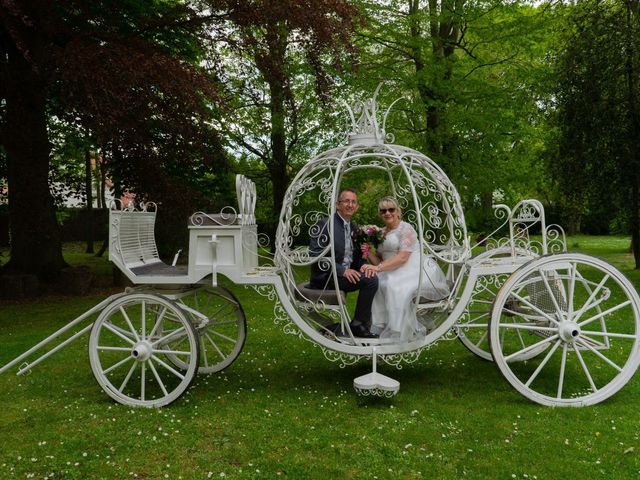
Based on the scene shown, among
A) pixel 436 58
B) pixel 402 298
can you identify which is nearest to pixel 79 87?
pixel 402 298

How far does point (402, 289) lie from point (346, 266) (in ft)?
1.89

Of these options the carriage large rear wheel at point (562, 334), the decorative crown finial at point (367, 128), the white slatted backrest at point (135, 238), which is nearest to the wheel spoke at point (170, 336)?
the white slatted backrest at point (135, 238)

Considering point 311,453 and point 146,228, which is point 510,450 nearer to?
point 311,453

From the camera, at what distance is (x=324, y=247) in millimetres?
4973

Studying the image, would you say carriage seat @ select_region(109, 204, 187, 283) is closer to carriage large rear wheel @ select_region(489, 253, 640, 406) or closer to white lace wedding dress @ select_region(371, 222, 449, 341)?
white lace wedding dress @ select_region(371, 222, 449, 341)

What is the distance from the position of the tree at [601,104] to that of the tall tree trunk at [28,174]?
9373 mm

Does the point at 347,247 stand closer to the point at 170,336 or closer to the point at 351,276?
the point at 351,276

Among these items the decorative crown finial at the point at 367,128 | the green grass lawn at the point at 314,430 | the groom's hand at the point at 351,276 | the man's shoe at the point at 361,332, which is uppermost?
the decorative crown finial at the point at 367,128

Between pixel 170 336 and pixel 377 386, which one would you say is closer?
pixel 377 386

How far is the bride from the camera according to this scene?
4602mm

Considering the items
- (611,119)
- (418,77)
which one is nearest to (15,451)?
(418,77)

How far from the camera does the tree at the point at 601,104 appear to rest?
9.84m

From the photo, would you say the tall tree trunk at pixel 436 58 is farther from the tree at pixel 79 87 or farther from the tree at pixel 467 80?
the tree at pixel 79 87

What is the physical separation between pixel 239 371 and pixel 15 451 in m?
2.27
